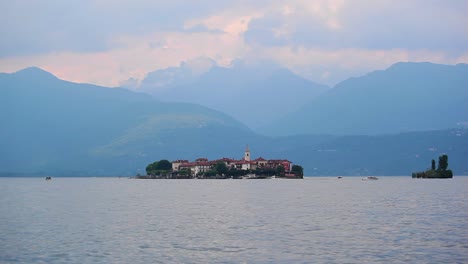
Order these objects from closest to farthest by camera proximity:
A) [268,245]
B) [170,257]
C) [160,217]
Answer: [170,257] < [268,245] < [160,217]

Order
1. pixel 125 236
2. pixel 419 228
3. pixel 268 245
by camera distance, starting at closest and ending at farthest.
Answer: pixel 268 245
pixel 125 236
pixel 419 228

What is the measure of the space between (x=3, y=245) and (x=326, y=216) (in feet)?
137

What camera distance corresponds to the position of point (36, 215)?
92125mm

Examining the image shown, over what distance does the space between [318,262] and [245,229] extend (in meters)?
22.1

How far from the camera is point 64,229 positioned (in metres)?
72.3

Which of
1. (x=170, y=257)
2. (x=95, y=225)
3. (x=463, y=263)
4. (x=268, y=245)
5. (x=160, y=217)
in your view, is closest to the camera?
(x=463, y=263)

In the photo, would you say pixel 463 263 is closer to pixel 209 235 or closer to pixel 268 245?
pixel 268 245

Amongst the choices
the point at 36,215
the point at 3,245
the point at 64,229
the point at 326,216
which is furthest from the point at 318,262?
the point at 36,215

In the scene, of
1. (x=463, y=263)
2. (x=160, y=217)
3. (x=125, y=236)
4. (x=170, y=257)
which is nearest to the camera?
(x=463, y=263)

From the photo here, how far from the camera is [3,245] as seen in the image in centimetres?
5925

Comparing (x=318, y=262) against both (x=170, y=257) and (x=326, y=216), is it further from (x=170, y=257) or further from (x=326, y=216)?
(x=326, y=216)

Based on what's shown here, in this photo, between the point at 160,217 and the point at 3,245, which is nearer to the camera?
the point at 3,245

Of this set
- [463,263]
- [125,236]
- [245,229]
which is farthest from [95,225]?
[463,263]

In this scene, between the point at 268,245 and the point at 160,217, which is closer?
the point at 268,245
